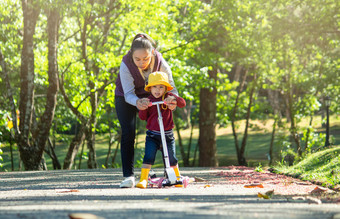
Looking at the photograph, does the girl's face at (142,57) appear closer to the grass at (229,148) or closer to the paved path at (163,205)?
the paved path at (163,205)

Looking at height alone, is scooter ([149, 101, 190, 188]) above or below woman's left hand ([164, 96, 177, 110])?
below

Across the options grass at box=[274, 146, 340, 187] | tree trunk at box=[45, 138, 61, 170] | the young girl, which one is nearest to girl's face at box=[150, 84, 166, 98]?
the young girl

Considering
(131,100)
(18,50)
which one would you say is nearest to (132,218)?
(131,100)

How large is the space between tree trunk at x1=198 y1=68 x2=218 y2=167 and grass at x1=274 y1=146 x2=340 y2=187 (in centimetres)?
857

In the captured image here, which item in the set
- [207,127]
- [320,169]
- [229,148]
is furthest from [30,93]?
[229,148]

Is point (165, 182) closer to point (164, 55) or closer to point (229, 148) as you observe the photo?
point (164, 55)

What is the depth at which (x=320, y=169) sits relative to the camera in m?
8.16

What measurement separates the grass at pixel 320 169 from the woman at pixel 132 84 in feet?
8.18

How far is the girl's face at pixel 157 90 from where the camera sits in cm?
613

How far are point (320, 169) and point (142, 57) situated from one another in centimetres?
384

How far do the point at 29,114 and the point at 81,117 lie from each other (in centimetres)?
487

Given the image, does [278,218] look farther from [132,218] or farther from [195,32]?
[195,32]

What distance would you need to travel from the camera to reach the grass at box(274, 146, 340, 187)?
273 inches

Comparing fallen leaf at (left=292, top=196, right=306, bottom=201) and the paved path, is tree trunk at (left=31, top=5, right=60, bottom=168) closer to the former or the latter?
the paved path
